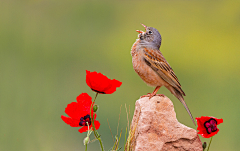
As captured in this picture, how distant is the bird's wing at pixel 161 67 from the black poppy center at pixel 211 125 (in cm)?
89

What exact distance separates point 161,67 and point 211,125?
1367mm

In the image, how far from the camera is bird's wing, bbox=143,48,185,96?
424 centimetres

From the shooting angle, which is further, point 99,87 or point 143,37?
point 143,37

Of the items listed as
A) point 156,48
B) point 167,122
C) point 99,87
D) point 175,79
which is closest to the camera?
point 99,87

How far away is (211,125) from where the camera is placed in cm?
339

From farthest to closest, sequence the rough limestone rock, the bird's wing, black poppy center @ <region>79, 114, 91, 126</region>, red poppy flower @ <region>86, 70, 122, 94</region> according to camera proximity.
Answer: the bird's wing → the rough limestone rock → black poppy center @ <region>79, 114, 91, 126</region> → red poppy flower @ <region>86, 70, 122, 94</region>

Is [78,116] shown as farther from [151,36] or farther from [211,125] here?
[151,36]

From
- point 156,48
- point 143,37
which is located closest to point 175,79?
point 156,48

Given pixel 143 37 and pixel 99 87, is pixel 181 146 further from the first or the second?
pixel 143 37

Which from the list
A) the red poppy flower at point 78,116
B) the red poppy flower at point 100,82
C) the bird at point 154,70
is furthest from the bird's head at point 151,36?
the red poppy flower at point 78,116

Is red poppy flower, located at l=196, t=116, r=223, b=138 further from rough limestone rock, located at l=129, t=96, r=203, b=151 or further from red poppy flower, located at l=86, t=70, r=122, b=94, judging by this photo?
red poppy flower, located at l=86, t=70, r=122, b=94

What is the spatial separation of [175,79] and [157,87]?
1.13 feet

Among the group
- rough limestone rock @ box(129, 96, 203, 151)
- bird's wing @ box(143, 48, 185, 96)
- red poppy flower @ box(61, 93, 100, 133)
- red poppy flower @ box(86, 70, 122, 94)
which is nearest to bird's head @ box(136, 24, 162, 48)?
bird's wing @ box(143, 48, 185, 96)

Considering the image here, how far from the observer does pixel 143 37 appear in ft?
15.1
